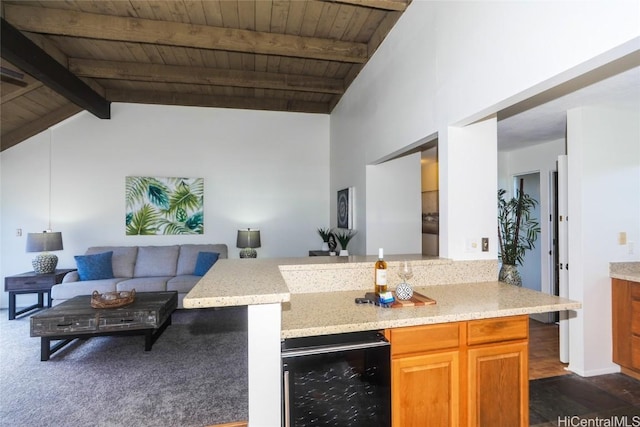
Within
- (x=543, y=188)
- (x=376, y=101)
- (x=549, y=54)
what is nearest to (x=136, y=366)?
(x=376, y=101)

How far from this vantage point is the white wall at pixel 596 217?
2672 millimetres

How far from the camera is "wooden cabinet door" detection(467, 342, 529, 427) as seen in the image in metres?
1.59

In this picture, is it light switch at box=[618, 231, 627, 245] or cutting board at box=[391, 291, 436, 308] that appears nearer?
cutting board at box=[391, 291, 436, 308]

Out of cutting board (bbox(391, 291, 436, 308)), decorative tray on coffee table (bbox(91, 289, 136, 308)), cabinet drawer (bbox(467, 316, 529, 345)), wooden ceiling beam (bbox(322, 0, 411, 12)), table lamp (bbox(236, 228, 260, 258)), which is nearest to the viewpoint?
cabinet drawer (bbox(467, 316, 529, 345))

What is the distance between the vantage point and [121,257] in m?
4.50

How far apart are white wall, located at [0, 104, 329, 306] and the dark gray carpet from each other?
173 cm

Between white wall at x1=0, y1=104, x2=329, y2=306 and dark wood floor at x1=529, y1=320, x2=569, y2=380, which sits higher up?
white wall at x1=0, y1=104, x2=329, y2=306

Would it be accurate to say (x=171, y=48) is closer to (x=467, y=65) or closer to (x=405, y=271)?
(x=467, y=65)

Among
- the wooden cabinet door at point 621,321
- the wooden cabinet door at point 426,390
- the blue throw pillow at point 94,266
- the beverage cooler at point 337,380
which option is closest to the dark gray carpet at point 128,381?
the blue throw pillow at point 94,266

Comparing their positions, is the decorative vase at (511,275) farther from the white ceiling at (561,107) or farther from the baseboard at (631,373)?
the white ceiling at (561,107)

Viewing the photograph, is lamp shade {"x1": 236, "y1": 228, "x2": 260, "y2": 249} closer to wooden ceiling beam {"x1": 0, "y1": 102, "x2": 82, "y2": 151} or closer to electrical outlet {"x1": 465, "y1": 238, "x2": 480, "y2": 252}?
wooden ceiling beam {"x1": 0, "y1": 102, "x2": 82, "y2": 151}

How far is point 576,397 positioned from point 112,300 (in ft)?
13.8

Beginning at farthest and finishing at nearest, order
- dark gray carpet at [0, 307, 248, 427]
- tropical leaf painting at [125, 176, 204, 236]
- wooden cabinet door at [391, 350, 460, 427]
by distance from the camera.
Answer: tropical leaf painting at [125, 176, 204, 236], dark gray carpet at [0, 307, 248, 427], wooden cabinet door at [391, 350, 460, 427]

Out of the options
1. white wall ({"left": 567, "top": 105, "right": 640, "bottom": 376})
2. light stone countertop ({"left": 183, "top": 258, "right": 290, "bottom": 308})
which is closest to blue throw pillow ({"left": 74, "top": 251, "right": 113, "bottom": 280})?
light stone countertop ({"left": 183, "top": 258, "right": 290, "bottom": 308})
